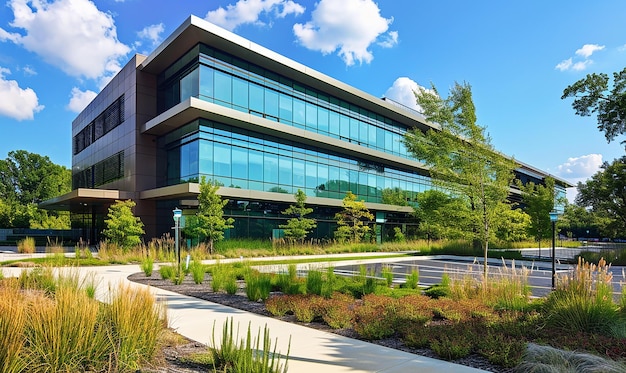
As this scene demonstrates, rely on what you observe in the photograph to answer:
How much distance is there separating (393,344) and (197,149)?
23.4 m

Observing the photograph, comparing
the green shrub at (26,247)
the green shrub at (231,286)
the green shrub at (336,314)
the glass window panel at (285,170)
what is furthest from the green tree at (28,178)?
the green shrub at (336,314)

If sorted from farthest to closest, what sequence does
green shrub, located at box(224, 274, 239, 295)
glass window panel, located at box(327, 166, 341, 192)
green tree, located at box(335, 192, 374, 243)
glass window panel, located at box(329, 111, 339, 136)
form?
glass window panel, located at box(327, 166, 341, 192) < glass window panel, located at box(329, 111, 339, 136) < green tree, located at box(335, 192, 374, 243) < green shrub, located at box(224, 274, 239, 295)

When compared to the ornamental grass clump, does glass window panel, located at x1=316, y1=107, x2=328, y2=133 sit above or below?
above

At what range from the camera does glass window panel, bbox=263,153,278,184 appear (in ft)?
103

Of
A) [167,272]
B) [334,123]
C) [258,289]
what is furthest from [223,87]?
[258,289]

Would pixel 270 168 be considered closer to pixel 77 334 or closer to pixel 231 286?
pixel 231 286

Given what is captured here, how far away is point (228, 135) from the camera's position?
29.2 m

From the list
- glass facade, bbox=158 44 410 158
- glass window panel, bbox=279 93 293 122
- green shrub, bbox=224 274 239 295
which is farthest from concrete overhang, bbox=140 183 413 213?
green shrub, bbox=224 274 239 295

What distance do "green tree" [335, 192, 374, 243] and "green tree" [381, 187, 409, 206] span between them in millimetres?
6324

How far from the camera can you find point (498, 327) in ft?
22.2

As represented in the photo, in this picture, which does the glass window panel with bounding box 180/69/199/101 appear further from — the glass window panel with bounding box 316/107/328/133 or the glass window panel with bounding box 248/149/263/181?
the glass window panel with bounding box 316/107/328/133

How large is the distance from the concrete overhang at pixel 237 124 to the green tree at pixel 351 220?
195 inches

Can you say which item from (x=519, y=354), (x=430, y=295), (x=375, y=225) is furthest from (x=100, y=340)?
(x=375, y=225)

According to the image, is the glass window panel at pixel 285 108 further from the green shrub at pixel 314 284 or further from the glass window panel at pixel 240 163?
the green shrub at pixel 314 284
